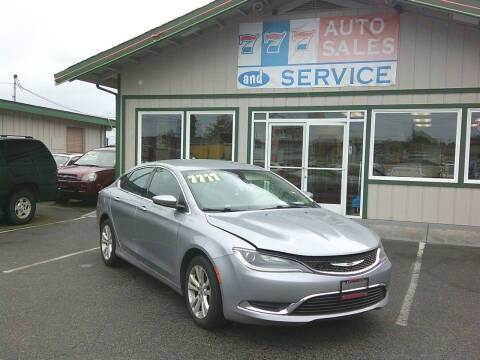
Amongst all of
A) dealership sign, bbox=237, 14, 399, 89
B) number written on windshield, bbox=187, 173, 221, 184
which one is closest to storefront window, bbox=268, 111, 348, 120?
dealership sign, bbox=237, 14, 399, 89

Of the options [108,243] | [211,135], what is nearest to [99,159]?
[211,135]

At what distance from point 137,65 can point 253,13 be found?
334 cm

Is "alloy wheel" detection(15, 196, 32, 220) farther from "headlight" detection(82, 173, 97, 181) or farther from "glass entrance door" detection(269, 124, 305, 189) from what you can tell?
"glass entrance door" detection(269, 124, 305, 189)

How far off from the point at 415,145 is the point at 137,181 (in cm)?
654

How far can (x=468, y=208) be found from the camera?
9.19 metres

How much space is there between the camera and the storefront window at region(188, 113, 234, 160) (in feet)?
35.8

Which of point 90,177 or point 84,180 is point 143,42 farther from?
point 84,180

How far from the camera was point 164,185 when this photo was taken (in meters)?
5.11

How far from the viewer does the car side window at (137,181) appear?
5562mm

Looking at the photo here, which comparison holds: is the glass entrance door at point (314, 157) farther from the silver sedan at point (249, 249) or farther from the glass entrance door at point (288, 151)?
the silver sedan at point (249, 249)

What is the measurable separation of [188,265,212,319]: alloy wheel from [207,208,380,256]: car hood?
477 mm

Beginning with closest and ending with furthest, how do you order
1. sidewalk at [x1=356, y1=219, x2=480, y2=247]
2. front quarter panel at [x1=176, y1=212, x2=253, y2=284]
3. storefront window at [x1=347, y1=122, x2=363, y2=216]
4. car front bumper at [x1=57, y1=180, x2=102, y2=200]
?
1. front quarter panel at [x1=176, y1=212, x2=253, y2=284]
2. sidewalk at [x1=356, y1=219, x2=480, y2=247]
3. storefront window at [x1=347, y1=122, x2=363, y2=216]
4. car front bumper at [x1=57, y1=180, x2=102, y2=200]

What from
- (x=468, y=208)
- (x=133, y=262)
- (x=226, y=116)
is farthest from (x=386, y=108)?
(x=133, y=262)

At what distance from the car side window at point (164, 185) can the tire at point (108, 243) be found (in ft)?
3.73
